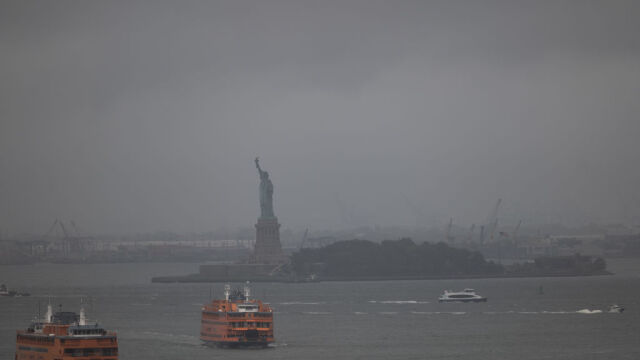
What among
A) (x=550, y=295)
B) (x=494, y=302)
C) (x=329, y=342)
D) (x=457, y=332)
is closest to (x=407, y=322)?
(x=457, y=332)

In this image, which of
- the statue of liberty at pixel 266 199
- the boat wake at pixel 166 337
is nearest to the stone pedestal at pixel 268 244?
the statue of liberty at pixel 266 199

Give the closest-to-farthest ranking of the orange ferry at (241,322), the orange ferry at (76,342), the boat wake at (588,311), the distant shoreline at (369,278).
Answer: the orange ferry at (76,342) → the orange ferry at (241,322) → the boat wake at (588,311) → the distant shoreline at (369,278)

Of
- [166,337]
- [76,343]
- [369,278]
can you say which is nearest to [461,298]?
[166,337]

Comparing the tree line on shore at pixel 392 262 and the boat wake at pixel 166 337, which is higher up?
the tree line on shore at pixel 392 262

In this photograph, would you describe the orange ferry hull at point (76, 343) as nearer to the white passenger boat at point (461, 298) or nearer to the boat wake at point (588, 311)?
the boat wake at point (588, 311)

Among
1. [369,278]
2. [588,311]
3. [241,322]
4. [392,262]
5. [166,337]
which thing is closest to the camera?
[241,322]

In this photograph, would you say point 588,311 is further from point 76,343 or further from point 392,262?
point 392,262
